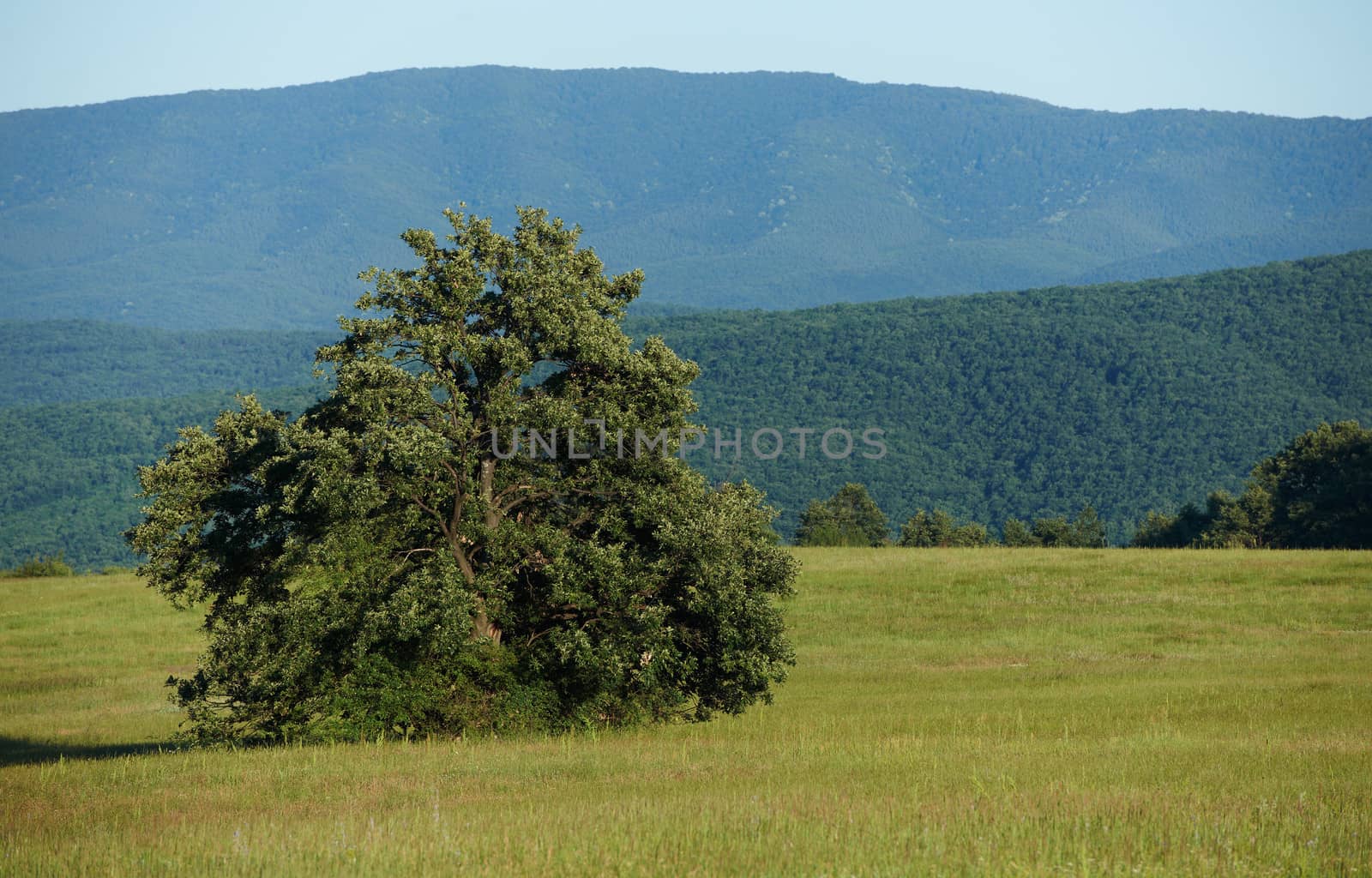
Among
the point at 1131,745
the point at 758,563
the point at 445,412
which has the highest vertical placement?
the point at 445,412

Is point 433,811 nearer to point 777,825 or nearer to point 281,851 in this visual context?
point 281,851

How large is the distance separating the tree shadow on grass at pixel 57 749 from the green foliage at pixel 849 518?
93.1m

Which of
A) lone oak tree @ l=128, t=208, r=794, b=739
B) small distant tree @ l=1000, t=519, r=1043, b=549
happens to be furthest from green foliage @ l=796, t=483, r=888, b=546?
lone oak tree @ l=128, t=208, r=794, b=739

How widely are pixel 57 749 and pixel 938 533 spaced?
104164 mm

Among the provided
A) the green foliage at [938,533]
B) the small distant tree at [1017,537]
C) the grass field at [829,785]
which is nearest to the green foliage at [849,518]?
the green foliage at [938,533]

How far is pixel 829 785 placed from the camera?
1764cm

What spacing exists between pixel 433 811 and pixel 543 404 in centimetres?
885

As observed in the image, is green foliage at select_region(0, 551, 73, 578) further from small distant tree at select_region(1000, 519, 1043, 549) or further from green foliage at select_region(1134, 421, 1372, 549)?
small distant tree at select_region(1000, 519, 1043, 549)

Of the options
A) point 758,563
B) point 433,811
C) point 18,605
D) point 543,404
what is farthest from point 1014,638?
point 18,605

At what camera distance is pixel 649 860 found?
507 inches

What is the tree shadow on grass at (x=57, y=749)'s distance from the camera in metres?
31.3

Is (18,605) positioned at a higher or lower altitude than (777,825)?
lower

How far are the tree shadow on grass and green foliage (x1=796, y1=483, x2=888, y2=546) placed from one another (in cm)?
9314

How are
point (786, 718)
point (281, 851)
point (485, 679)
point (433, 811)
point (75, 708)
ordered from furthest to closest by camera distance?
point (75, 708), point (786, 718), point (485, 679), point (433, 811), point (281, 851)
